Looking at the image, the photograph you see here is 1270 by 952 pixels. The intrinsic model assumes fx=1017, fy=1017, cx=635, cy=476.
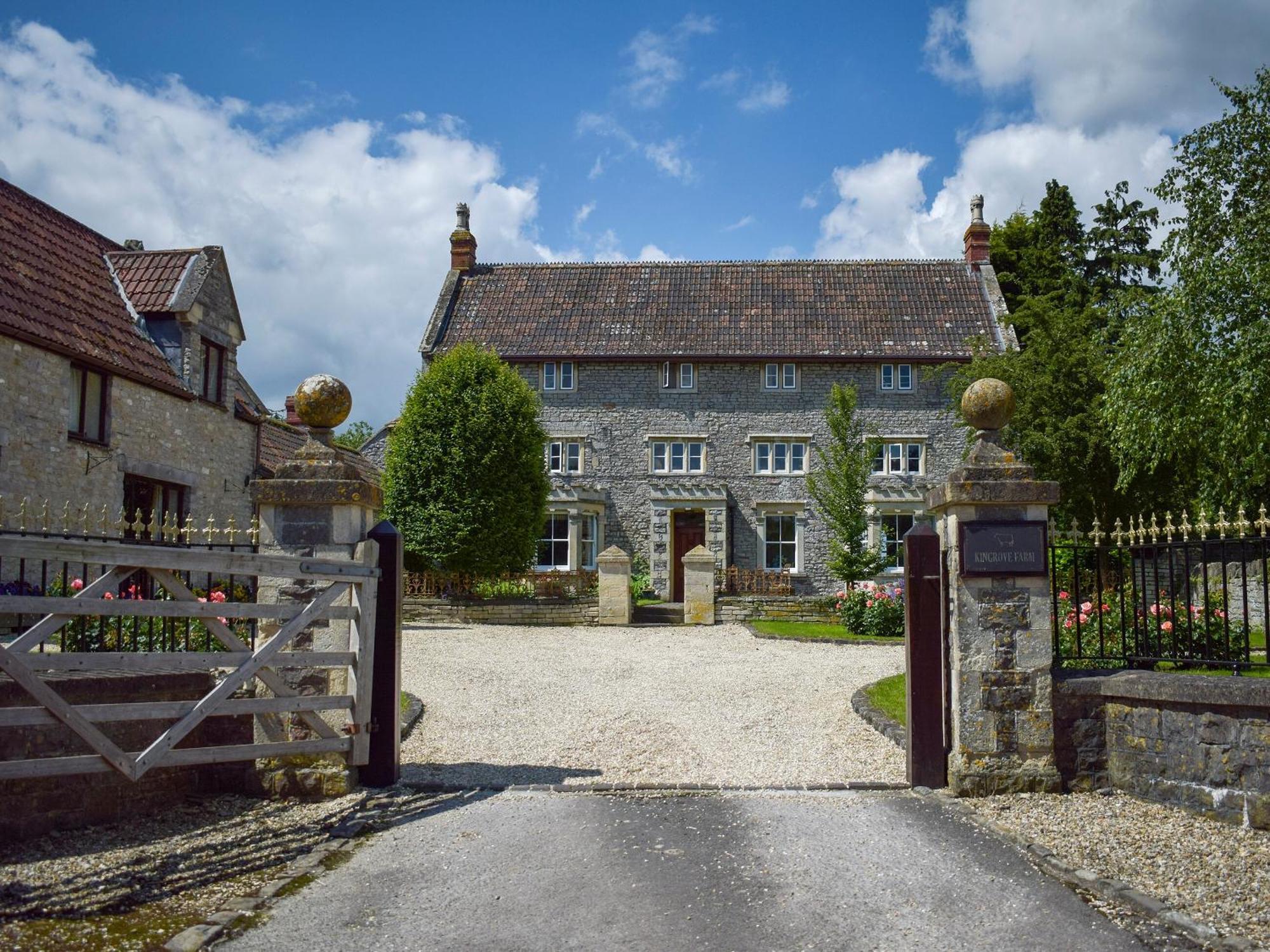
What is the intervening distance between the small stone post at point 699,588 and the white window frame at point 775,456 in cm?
1023

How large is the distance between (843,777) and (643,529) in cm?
2391

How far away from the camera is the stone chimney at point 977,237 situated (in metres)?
34.3

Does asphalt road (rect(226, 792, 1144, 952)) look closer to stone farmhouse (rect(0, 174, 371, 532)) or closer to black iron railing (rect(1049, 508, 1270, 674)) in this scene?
black iron railing (rect(1049, 508, 1270, 674))

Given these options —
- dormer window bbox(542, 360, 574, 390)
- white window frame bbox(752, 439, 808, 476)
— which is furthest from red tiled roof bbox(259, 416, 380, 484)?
white window frame bbox(752, 439, 808, 476)

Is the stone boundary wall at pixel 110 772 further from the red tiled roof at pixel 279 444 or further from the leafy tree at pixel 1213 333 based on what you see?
the red tiled roof at pixel 279 444

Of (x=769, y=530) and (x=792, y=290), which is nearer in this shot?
(x=769, y=530)

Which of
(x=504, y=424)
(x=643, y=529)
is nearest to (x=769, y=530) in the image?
(x=643, y=529)

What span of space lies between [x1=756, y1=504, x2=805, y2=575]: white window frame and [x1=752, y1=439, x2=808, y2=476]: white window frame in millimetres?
1065

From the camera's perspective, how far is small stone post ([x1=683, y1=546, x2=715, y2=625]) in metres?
22.0

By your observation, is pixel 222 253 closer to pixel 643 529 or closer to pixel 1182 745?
pixel 643 529

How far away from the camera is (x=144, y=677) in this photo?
257 inches

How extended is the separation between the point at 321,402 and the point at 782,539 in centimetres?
2522

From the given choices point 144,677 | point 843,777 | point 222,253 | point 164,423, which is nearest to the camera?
point 144,677

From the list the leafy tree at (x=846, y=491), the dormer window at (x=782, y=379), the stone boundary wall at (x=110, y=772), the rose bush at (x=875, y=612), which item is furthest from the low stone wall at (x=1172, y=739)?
the dormer window at (x=782, y=379)
